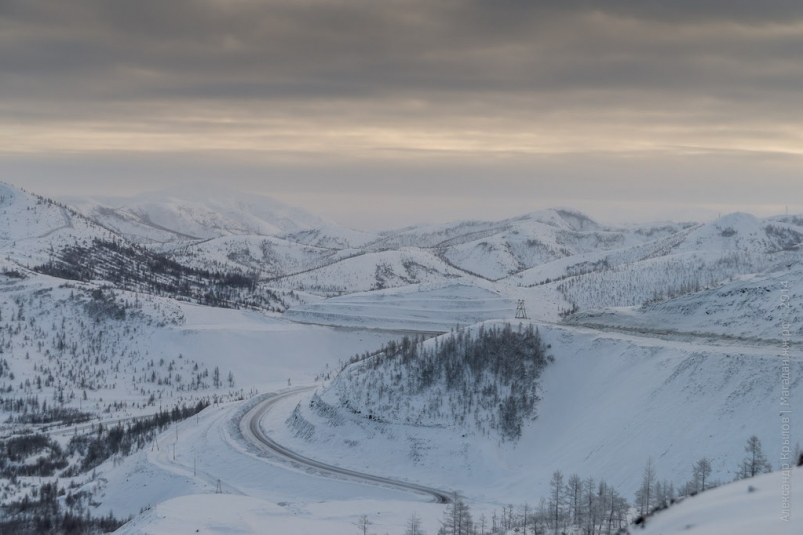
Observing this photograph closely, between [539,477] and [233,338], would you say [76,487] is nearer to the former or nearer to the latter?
[539,477]

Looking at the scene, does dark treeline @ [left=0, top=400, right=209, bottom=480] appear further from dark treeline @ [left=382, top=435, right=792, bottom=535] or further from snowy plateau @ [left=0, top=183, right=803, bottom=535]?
dark treeline @ [left=382, top=435, right=792, bottom=535]

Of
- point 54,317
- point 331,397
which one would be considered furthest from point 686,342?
point 54,317

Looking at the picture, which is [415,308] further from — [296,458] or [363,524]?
[363,524]

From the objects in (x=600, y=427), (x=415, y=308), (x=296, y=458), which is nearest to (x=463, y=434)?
(x=600, y=427)

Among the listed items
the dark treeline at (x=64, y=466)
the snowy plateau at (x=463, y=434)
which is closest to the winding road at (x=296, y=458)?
the snowy plateau at (x=463, y=434)

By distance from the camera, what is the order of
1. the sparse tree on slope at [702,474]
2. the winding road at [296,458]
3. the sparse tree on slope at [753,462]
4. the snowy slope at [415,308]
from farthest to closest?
the snowy slope at [415,308] → the winding road at [296,458] → the sparse tree on slope at [702,474] → the sparse tree on slope at [753,462]

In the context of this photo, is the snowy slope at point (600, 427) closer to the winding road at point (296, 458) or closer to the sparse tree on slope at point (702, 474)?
the winding road at point (296, 458)
